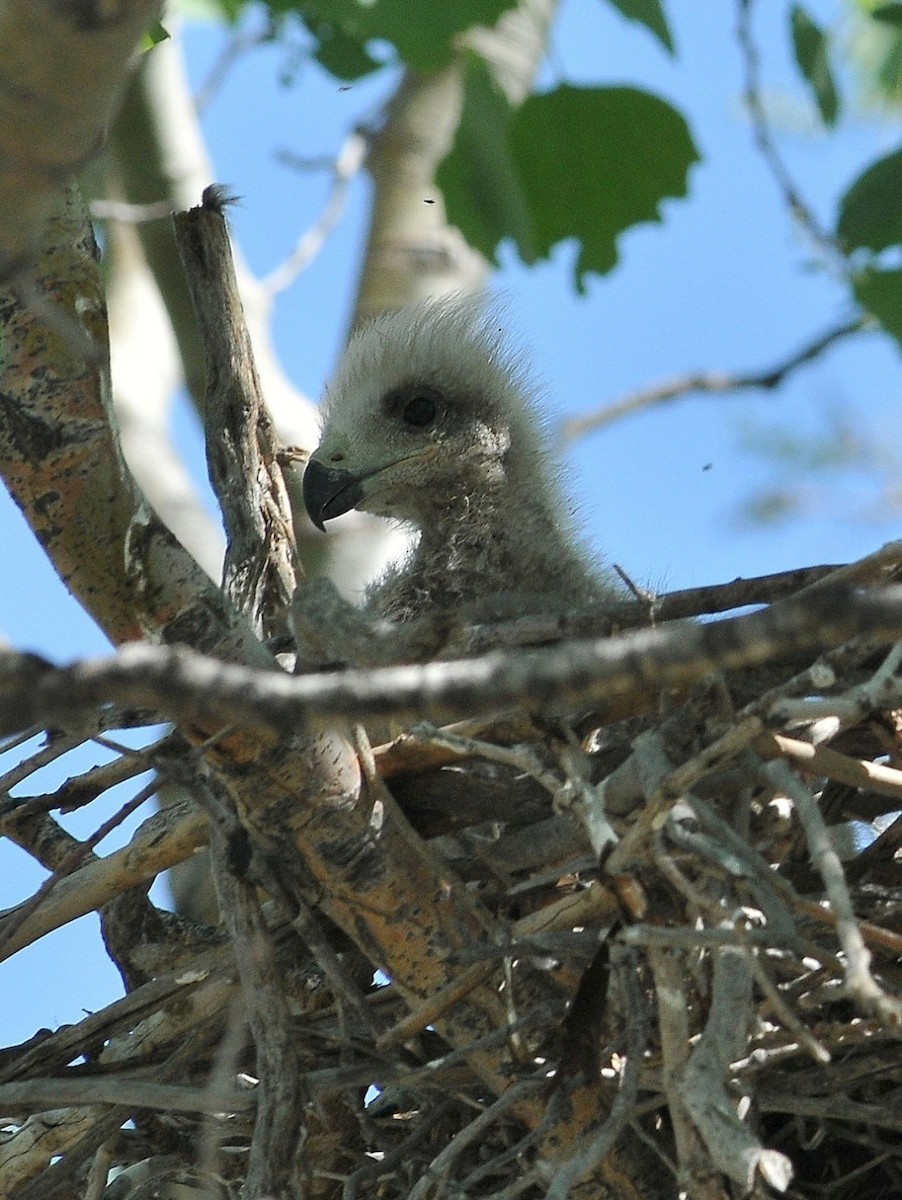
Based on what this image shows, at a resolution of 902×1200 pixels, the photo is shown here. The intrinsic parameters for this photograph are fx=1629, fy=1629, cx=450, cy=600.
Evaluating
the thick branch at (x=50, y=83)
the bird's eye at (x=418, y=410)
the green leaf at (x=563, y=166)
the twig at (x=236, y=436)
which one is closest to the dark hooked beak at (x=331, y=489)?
the bird's eye at (x=418, y=410)

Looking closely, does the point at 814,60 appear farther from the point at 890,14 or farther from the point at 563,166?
the point at 563,166

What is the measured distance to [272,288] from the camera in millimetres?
5383

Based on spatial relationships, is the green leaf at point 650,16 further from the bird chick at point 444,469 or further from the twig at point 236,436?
the bird chick at point 444,469

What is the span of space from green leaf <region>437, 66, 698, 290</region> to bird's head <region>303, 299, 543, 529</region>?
1.05 metres

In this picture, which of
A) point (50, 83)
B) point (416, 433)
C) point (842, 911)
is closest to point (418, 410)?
point (416, 433)

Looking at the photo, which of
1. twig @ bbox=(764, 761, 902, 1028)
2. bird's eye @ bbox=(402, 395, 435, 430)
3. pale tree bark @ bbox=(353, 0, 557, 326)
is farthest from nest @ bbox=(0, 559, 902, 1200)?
pale tree bark @ bbox=(353, 0, 557, 326)

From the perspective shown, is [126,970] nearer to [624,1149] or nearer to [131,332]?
[624,1149]

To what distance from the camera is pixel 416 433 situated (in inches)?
132

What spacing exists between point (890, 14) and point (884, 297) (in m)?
0.42

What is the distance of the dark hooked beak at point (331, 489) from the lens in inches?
131

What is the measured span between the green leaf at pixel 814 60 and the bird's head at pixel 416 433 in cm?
122

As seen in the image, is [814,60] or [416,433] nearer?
[814,60]

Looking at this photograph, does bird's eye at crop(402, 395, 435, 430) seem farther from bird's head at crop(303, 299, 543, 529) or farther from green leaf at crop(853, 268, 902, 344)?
green leaf at crop(853, 268, 902, 344)

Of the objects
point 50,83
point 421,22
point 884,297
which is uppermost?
point 50,83
